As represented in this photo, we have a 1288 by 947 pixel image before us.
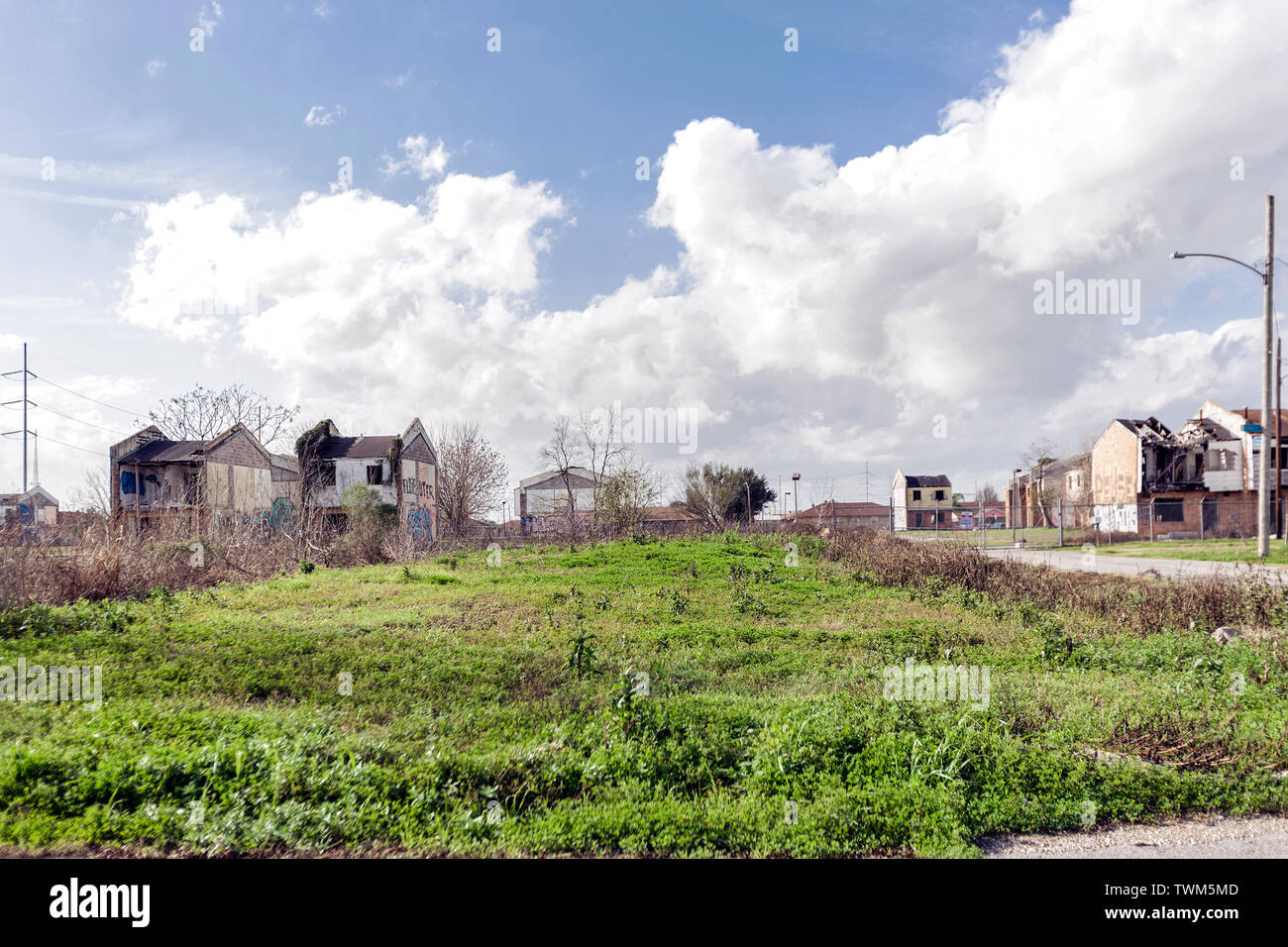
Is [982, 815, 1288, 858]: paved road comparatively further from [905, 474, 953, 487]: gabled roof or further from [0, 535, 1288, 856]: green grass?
[905, 474, 953, 487]: gabled roof

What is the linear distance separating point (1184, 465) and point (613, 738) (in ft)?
194

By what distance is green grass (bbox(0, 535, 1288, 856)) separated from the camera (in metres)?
4.46

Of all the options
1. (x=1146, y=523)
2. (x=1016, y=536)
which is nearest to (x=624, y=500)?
(x=1016, y=536)

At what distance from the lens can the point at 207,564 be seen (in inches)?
719

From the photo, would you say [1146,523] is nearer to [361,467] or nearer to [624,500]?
[624,500]

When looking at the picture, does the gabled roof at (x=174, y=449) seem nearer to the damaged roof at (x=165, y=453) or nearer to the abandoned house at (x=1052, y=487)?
the damaged roof at (x=165, y=453)

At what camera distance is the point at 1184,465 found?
5003cm

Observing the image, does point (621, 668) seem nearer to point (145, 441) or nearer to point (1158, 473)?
point (145, 441)

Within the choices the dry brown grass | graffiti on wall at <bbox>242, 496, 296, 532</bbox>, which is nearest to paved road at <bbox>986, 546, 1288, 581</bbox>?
the dry brown grass

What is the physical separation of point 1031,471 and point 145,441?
72774mm

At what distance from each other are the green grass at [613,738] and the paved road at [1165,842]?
13 cm
